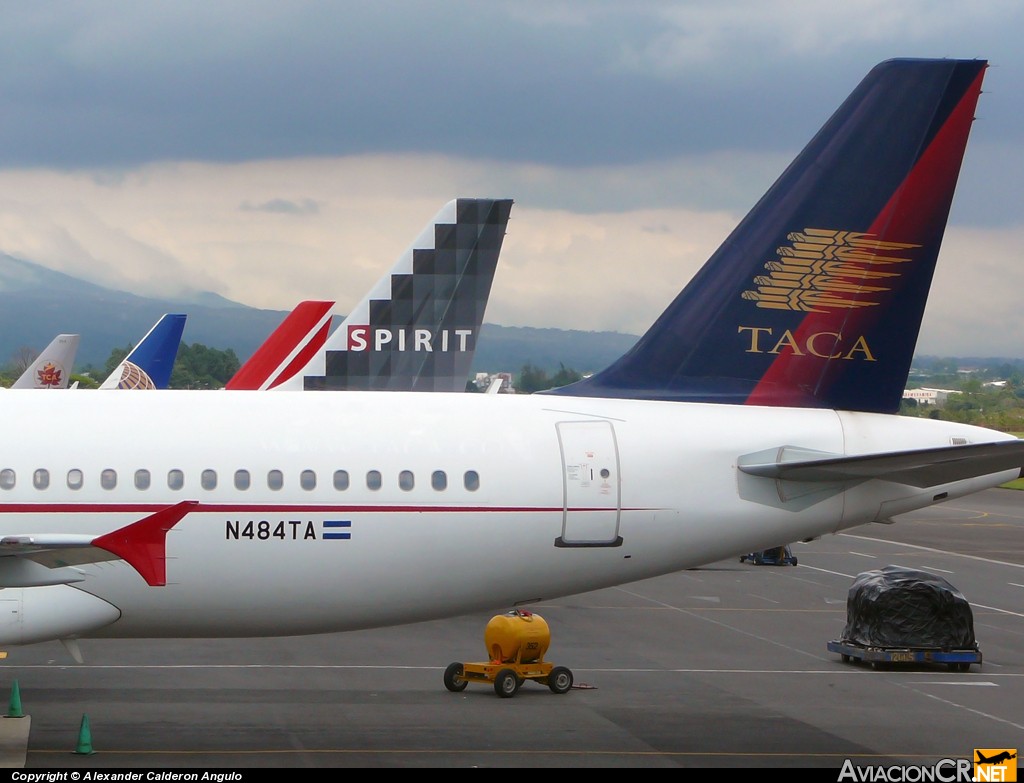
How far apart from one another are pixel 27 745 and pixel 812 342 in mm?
12191

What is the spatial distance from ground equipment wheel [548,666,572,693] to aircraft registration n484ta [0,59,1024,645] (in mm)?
5586

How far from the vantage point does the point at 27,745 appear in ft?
62.7

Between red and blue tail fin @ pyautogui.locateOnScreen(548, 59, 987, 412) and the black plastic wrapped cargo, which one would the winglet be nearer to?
red and blue tail fin @ pyautogui.locateOnScreen(548, 59, 987, 412)

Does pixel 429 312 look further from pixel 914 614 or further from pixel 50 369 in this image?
pixel 50 369

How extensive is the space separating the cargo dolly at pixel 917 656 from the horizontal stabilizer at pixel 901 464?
32.2 ft

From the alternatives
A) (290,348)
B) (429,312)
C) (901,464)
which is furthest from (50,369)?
(901,464)

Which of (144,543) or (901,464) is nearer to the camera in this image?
(144,543)

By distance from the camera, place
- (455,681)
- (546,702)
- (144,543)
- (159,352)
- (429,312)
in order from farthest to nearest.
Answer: (159,352) → (429,312) → (455,681) → (546,702) → (144,543)

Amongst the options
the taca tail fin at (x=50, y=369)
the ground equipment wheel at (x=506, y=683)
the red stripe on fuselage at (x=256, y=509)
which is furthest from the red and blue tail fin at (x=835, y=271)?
the taca tail fin at (x=50, y=369)

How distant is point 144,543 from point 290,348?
2739 cm

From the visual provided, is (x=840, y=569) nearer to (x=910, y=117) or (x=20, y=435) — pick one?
(x=910, y=117)

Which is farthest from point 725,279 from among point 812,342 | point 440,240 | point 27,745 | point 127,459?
point 440,240

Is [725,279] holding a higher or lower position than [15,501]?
higher

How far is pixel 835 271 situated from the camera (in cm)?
1959
